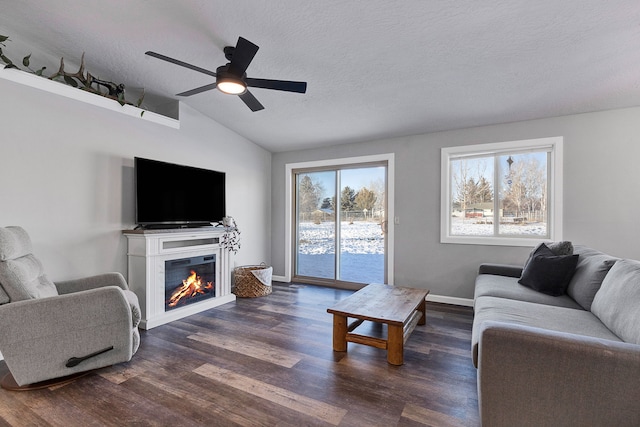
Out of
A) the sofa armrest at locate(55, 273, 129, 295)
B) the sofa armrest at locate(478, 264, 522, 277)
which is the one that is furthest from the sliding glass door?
the sofa armrest at locate(55, 273, 129, 295)

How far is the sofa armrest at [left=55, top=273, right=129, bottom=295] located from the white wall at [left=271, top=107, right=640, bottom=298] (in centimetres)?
331

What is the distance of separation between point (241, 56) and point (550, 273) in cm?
320

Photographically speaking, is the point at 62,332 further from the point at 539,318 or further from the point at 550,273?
the point at 550,273

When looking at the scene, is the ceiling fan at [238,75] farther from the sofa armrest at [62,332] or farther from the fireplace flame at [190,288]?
the fireplace flame at [190,288]

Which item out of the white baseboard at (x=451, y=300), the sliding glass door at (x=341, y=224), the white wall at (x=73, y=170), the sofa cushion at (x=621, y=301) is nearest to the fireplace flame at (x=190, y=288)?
the white wall at (x=73, y=170)

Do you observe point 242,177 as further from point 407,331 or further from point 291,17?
point 407,331

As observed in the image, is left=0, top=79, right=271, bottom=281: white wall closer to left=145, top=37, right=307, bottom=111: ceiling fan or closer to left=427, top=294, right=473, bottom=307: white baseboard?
left=145, top=37, right=307, bottom=111: ceiling fan

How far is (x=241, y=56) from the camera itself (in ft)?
7.18

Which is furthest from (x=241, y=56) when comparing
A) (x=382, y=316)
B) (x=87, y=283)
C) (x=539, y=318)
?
(x=539, y=318)

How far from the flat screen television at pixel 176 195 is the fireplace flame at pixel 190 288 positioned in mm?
681

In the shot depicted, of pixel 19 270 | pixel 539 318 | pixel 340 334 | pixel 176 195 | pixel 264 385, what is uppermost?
pixel 176 195

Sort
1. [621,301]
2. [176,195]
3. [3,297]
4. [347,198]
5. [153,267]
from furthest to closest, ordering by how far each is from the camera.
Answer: [347,198] → [176,195] → [153,267] → [3,297] → [621,301]

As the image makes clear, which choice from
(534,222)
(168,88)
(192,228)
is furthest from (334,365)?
(168,88)

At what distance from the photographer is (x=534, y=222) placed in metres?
3.72
